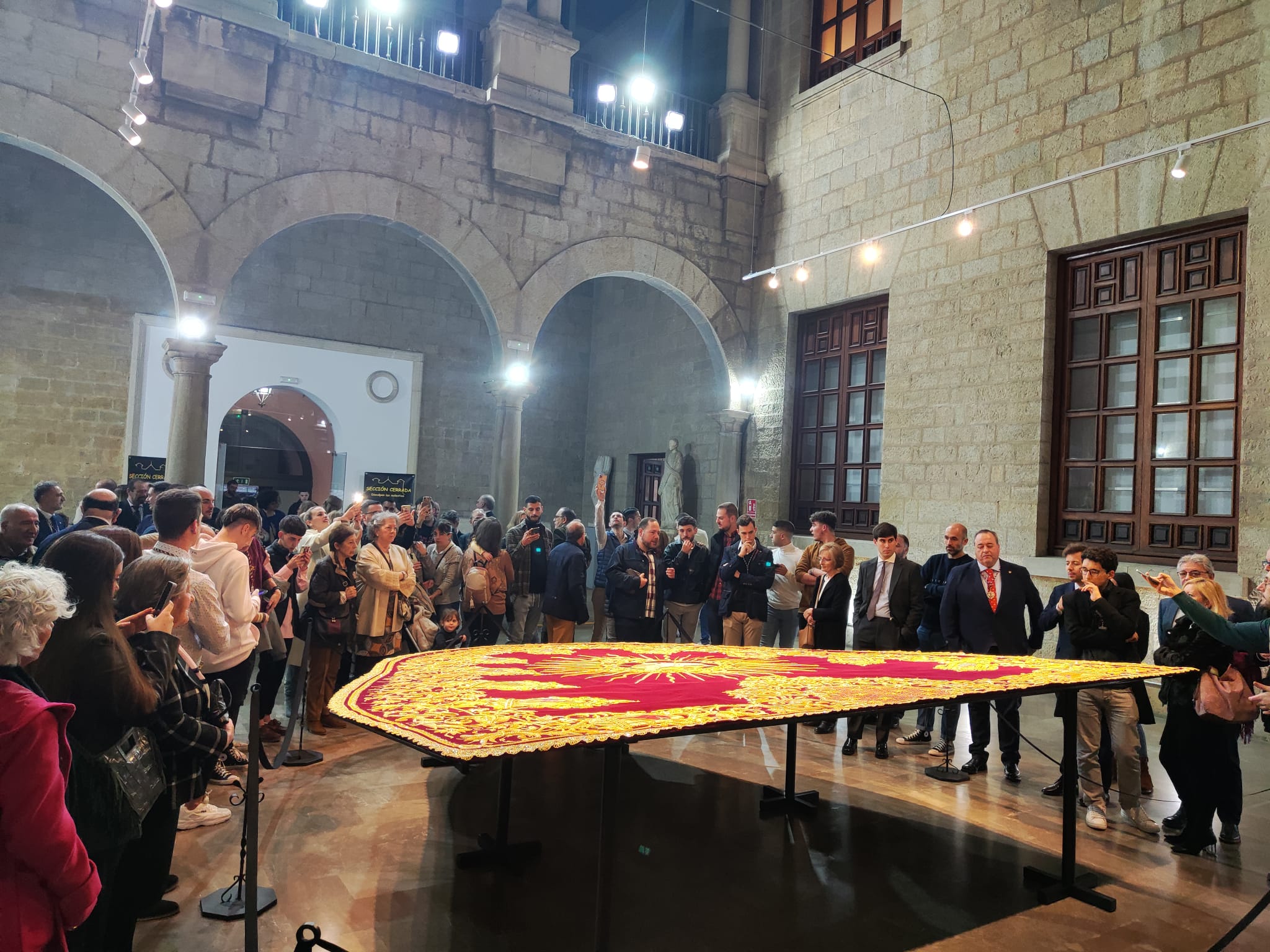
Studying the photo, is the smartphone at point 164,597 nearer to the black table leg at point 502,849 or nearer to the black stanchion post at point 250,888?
the black stanchion post at point 250,888

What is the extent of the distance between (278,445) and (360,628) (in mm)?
8202

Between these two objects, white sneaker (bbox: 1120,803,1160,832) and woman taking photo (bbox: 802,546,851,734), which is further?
woman taking photo (bbox: 802,546,851,734)

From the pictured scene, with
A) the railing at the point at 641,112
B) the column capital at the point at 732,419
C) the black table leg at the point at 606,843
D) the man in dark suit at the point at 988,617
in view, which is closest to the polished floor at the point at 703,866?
the man in dark suit at the point at 988,617

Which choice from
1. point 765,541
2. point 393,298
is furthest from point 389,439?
point 765,541

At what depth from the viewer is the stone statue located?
12.6 meters

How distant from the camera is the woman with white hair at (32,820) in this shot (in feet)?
5.37

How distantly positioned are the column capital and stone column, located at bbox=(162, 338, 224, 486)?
567cm

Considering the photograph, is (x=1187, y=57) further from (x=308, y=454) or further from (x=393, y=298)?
(x=308, y=454)

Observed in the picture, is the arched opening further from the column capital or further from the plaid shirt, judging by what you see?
the plaid shirt

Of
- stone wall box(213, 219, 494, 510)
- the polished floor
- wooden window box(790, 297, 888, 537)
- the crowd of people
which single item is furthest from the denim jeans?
stone wall box(213, 219, 494, 510)

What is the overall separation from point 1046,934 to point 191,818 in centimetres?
341

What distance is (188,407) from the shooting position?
798cm

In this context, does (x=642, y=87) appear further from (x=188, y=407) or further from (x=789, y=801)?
(x=789, y=801)

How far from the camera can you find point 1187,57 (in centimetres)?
682
